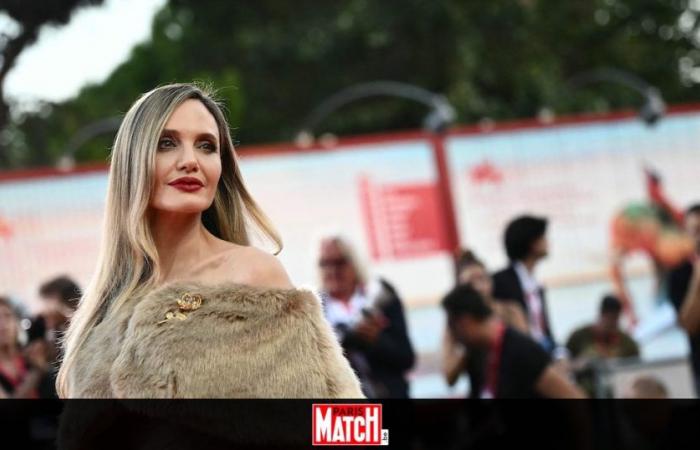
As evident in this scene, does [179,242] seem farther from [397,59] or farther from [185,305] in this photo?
[397,59]

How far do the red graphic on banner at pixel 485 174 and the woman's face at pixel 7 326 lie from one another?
4.06 meters

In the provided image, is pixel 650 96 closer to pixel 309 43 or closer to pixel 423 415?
pixel 423 415

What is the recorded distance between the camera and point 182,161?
7.07 feet

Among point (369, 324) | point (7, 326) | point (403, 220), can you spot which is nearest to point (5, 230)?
point (403, 220)

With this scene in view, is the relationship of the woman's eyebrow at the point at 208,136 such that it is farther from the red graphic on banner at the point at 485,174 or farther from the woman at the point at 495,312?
the red graphic on banner at the point at 485,174

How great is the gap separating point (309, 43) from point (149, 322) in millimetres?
23347

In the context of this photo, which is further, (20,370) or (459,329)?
(459,329)

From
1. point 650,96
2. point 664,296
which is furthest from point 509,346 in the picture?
point 650,96

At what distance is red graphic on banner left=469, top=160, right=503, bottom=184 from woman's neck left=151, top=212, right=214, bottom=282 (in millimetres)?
7522

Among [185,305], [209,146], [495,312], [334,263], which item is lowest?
[185,305]

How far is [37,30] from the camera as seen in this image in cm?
531

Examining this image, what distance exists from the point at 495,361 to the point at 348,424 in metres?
3.40

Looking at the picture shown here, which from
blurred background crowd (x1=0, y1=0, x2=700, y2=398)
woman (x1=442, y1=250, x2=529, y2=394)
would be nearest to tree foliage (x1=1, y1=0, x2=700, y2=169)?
blurred background crowd (x1=0, y1=0, x2=700, y2=398)

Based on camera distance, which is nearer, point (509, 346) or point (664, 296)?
point (509, 346)
